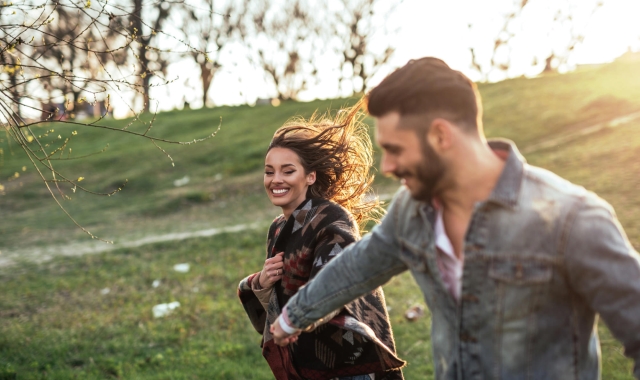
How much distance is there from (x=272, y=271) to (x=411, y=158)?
1.69m

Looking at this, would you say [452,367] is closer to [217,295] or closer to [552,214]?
[552,214]

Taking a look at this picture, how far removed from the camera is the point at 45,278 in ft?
31.4

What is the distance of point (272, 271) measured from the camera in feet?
11.4

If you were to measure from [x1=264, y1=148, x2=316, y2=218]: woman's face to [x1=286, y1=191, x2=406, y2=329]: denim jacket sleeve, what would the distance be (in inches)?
46.6

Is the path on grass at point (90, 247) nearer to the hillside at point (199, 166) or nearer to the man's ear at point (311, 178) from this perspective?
the hillside at point (199, 166)

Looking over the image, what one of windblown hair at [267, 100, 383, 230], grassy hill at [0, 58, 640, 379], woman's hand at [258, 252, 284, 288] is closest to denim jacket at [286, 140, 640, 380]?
woman's hand at [258, 252, 284, 288]

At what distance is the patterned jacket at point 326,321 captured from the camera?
3273mm

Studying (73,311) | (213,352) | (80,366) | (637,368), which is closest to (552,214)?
A: (637,368)

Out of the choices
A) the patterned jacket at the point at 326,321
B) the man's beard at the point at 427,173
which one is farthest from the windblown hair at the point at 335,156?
the man's beard at the point at 427,173

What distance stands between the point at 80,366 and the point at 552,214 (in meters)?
5.72

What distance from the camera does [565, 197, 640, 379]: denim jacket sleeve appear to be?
1.72 m

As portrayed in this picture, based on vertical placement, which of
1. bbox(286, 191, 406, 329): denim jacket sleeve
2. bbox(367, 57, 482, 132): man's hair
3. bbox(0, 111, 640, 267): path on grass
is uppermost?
bbox(367, 57, 482, 132): man's hair

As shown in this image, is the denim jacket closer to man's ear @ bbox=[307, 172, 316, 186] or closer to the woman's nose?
the woman's nose

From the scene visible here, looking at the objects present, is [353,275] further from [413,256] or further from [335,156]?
[335,156]
